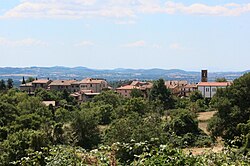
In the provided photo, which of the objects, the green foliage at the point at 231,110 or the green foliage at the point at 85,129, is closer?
the green foliage at the point at 231,110

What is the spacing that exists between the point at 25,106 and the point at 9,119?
874cm

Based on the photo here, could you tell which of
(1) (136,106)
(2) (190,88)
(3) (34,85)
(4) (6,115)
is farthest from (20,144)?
(3) (34,85)

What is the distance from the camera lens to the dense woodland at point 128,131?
5.30m

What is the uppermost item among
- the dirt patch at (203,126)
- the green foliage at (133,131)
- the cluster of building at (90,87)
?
the green foliage at (133,131)

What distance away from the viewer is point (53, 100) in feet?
187

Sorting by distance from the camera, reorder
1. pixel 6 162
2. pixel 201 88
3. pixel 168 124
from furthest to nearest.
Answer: pixel 201 88, pixel 168 124, pixel 6 162

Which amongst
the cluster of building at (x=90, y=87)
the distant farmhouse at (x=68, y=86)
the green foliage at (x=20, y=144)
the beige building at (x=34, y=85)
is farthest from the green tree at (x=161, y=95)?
the beige building at (x=34, y=85)

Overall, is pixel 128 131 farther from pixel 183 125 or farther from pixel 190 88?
pixel 190 88

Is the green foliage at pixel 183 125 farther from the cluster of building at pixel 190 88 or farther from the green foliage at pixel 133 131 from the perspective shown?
the cluster of building at pixel 190 88

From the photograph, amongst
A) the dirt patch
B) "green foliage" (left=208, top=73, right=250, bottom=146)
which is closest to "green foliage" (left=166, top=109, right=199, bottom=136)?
the dirt patch

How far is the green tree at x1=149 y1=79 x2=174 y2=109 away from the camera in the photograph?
169 feet

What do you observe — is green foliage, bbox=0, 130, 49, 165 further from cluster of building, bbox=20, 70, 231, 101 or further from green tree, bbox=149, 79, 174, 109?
cluster of building, bbox=20, 70, 231, 101

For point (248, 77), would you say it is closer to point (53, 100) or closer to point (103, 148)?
point (103, 148)

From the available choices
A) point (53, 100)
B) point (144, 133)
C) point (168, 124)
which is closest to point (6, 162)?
point (144, 133)
